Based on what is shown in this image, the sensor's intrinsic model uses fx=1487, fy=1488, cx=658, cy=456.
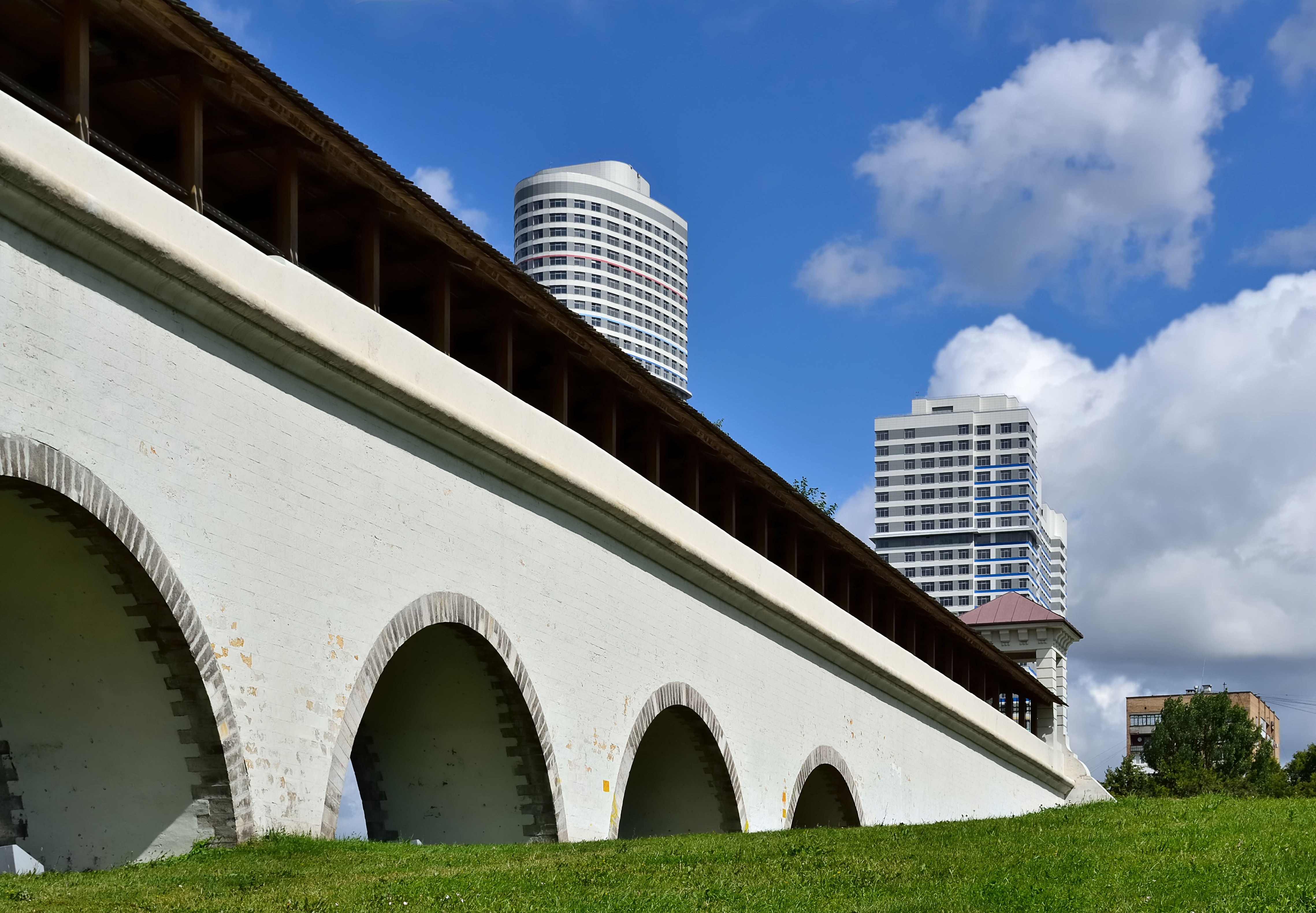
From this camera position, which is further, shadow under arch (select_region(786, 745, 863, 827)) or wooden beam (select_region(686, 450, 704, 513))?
shadow under arch (select_region(786, 745, 863, 827))

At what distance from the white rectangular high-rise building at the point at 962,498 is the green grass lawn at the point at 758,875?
169 m

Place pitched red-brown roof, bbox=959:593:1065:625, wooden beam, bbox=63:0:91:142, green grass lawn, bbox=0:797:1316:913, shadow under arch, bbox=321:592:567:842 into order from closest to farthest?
green grass lawn, bbox=0:797:1316:913, wooden beam, bbox=63:0:91:142, shadow under arch, bbox=321:592:567:842, pitched red-brown roof, bbox=959:593:1065:625

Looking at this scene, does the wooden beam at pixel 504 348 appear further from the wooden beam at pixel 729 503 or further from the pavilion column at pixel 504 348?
the wooden beam at pixel 729 503

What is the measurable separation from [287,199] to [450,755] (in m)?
5.65

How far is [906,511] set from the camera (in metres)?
183

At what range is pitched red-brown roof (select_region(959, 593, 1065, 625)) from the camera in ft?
113

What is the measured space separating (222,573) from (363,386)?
221 centimetres

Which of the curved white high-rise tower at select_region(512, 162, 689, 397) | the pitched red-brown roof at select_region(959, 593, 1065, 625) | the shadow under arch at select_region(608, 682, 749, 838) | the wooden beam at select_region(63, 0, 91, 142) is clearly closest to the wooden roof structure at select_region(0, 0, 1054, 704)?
the wooden beam at select_region(63, 0, 91, 142)

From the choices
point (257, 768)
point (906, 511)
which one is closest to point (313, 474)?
point (257, 768)

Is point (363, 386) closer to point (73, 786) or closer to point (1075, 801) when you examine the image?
point (73, 786)

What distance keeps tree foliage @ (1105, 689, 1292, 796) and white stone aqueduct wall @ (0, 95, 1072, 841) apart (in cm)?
4083

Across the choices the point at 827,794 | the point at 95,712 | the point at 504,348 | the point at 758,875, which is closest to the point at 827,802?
the point at 827,794

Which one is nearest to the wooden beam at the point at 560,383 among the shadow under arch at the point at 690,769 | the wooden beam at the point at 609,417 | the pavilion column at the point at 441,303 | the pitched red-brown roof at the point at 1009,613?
the wooden beam at the point at 609,417

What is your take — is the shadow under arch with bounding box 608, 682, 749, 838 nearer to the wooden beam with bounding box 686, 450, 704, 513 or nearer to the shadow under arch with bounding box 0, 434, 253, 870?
the wooden beam with bounding box 686, 450, 704, 513
